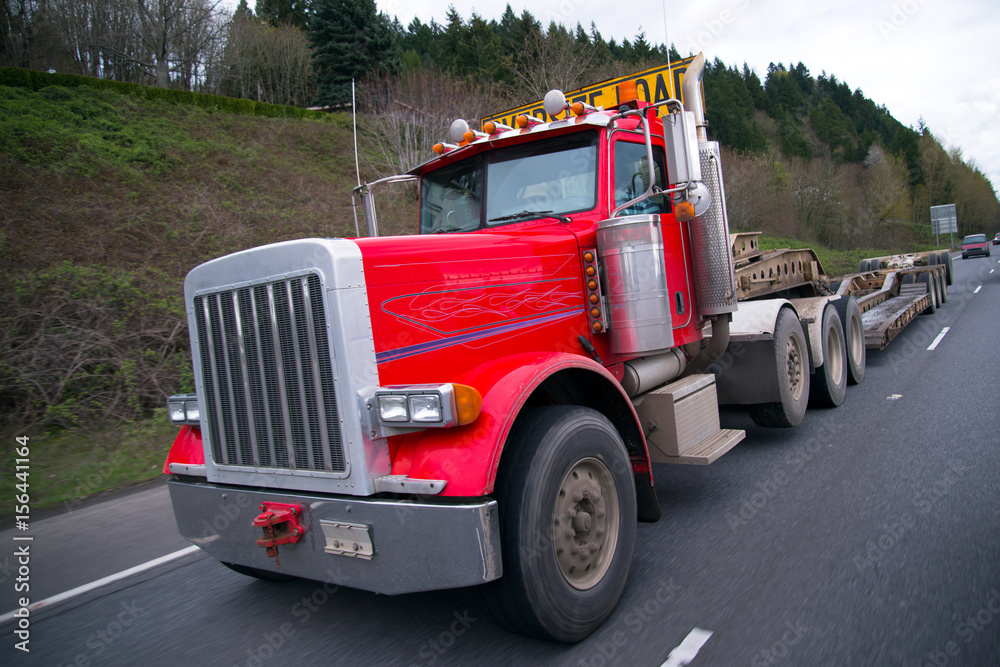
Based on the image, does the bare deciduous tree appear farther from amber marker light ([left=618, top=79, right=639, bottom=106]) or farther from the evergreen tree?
amber marker light ([left=618, top=79, right=639, bottom=106])

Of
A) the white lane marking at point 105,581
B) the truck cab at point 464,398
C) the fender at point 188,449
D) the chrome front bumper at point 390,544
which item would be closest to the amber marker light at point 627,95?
the truck cab at point 464,398

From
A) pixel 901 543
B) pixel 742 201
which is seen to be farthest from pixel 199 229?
pixel 742 201

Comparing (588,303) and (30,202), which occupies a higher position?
(30,202)

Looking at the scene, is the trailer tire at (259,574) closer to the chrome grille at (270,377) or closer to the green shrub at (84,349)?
the chrome grille at (270,377)

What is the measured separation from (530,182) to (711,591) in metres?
2.57

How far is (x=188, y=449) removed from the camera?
3361mm

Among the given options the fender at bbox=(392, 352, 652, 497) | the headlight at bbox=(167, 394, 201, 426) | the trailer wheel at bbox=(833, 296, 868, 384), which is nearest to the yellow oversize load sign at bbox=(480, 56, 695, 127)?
the fender at bbox=(392, 352, 652, 497)

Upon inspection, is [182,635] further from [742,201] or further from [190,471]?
[742,201]

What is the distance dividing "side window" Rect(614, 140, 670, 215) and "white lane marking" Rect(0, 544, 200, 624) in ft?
12.1

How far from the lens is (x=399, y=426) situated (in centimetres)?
250

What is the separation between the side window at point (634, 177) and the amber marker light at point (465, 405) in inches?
79.5

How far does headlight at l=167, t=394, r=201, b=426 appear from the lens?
129 inches

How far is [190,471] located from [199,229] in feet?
40.1

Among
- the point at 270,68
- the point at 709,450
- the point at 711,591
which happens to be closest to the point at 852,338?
the point at 709,450
